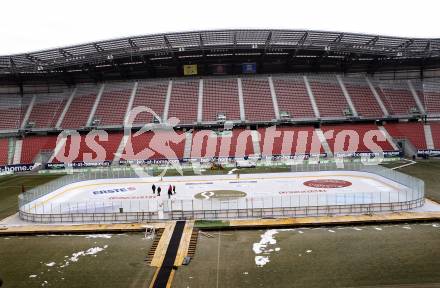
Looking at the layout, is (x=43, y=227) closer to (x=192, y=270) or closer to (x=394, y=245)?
(x=192, y=270)

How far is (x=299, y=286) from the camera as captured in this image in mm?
17016

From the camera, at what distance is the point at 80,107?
75875 mm

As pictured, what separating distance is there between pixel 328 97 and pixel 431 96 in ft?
65.5

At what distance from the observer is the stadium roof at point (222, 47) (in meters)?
64.3

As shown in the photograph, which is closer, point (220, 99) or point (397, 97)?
point (220, 99)

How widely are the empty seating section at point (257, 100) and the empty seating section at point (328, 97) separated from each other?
9130mm

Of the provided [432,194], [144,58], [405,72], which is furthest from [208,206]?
[405,72]

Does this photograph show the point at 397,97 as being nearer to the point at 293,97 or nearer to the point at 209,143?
the point at 293,97

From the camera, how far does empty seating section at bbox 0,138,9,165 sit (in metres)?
64.9

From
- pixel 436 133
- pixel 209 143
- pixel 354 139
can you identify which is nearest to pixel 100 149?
pixel 209 143

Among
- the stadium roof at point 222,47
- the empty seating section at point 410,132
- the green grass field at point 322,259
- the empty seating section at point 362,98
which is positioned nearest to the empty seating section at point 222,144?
the stadium roof at point 222,47

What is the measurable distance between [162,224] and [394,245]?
15.0 m

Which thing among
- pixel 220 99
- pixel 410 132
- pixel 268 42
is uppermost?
pixel 268 42

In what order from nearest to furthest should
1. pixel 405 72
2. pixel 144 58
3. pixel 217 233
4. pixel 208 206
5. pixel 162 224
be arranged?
pixel 217 233 → pixel 162 224 → pixel 208 206 → pixel 144 58 → pixel 405 72
